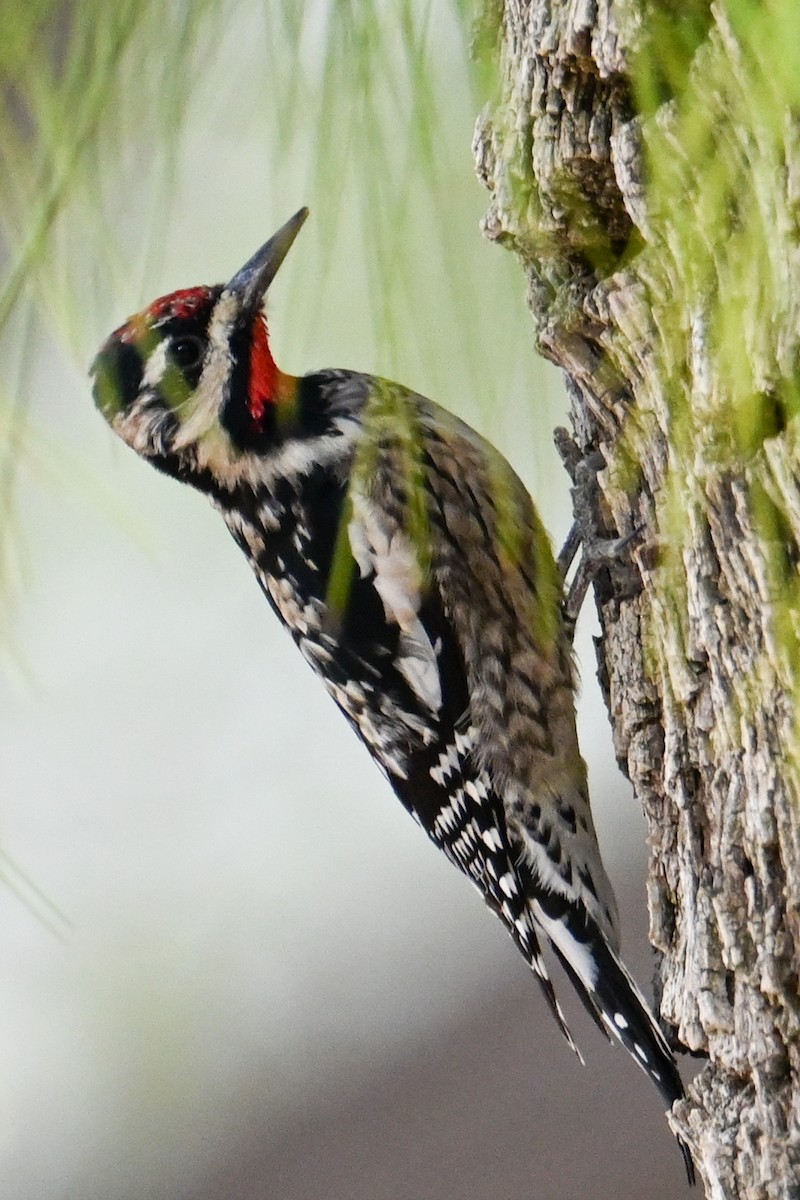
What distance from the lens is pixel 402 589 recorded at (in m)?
1.42

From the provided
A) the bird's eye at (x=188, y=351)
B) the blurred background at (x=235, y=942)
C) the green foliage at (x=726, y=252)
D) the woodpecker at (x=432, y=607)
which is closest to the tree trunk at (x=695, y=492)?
the green foliage at (x=726, y=252)

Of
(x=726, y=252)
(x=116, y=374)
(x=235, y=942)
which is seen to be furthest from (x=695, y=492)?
(x=235, y=942)

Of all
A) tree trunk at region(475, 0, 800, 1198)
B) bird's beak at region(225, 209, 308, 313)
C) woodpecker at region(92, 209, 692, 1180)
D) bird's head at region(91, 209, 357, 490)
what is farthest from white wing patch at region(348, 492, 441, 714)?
tree trunk at region(475, 0, 800, 1198)

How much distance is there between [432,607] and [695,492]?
70 centimetres

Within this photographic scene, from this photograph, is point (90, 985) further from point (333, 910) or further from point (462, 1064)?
point (462, 1064)

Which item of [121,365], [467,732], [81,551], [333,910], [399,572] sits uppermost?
[121,365]

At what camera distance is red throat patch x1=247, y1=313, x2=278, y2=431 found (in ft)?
4.77

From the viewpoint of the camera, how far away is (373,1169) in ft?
5.98

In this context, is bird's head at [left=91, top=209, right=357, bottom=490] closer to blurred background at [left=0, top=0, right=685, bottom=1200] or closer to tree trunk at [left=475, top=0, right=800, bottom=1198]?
blurred background at [left=0, top=0, right=685, bottom=1200]

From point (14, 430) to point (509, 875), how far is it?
3.79ft

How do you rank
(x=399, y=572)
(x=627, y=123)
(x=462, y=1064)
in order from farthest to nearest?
(x=462, y=1064)
(x=399, y=572)
(x=627, y=123)

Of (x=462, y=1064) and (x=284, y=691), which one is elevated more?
(x=284, y=691)

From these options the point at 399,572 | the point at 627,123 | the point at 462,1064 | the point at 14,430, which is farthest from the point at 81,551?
the point at 14,430

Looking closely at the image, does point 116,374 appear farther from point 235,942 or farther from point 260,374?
point 235,942
